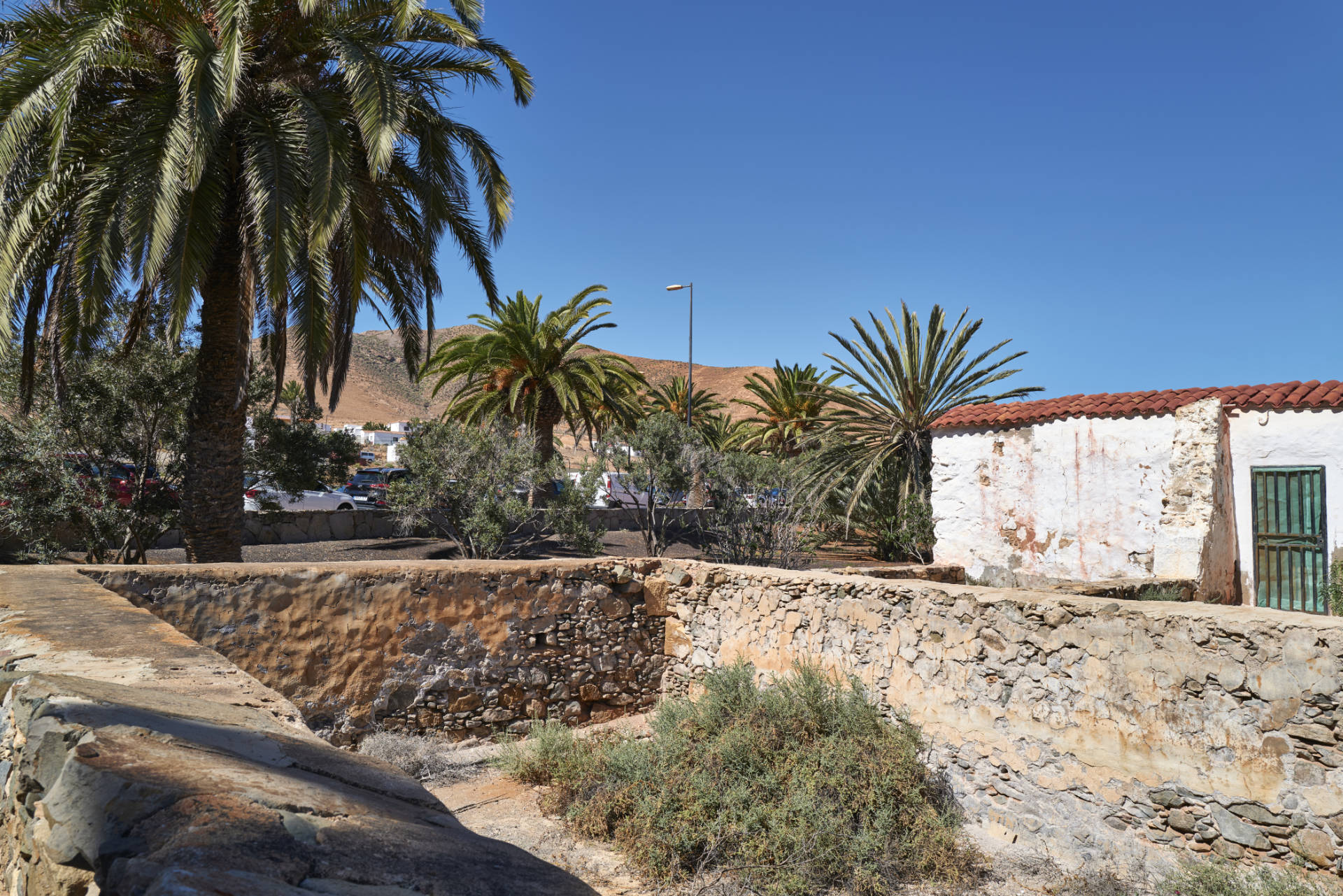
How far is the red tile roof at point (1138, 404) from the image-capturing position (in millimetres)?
9859

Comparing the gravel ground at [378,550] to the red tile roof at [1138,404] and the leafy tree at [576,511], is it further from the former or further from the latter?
the red tile roof at [1138,404]

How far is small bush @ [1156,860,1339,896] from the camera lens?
14.3 feet

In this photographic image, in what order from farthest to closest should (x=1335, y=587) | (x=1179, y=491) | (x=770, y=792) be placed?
(x=1179, y=491)
(x=1335, y=587)
(x=770, y=792)

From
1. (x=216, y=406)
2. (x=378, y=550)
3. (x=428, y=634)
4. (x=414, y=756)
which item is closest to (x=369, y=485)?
(x=378, y=550)

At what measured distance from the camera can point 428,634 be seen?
7.34 metres

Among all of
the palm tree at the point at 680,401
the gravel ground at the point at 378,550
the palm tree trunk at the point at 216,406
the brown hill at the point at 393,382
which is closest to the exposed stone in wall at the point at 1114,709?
the palm tree trunk at the point at 216,406

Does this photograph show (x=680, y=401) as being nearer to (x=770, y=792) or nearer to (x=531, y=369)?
(x=531, y=369)

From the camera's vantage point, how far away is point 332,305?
11.0 meters

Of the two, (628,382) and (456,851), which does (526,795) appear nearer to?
(456,851)

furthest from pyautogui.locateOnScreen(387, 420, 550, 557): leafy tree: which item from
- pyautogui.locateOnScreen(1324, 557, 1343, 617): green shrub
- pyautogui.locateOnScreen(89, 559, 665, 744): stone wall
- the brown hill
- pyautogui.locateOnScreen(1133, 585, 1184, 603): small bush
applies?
the brown hill

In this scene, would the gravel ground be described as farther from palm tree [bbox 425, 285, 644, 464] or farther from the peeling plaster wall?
the peeling plaster wall

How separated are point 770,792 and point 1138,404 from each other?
8.26m

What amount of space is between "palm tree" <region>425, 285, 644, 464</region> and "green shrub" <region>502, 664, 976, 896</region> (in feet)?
45.7

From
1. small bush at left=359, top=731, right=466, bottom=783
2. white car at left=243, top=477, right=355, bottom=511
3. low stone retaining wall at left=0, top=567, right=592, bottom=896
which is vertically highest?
white car at left=243, top=477, right=355, bottom=511
